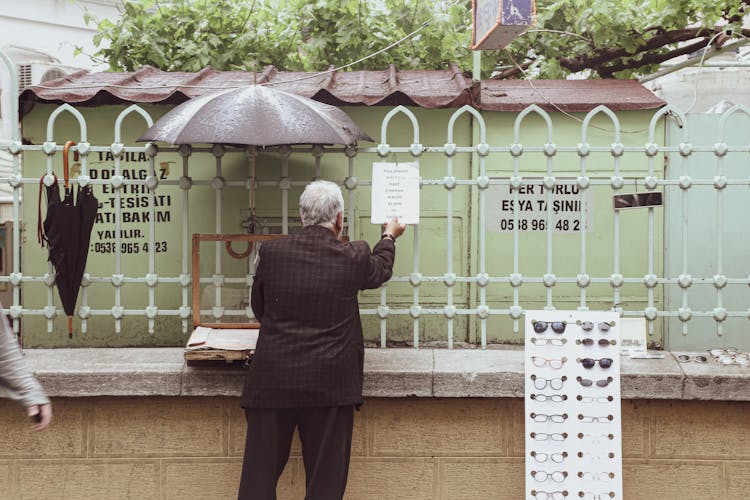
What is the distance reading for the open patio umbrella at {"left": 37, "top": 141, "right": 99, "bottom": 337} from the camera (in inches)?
165

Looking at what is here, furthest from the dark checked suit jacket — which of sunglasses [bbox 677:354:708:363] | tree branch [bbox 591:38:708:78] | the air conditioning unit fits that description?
the air conditioning unit

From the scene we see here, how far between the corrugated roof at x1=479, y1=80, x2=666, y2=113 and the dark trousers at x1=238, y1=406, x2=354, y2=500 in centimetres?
282

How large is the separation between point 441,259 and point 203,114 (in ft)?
7.56

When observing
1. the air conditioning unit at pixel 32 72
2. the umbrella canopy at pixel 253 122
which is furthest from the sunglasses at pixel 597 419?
the air conditioning unit at pixel 32 72

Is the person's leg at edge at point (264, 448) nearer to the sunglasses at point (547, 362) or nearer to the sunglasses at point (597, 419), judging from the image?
the sunglasses at point (547, 362)

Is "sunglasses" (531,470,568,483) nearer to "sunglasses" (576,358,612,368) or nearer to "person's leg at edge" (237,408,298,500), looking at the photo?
"sunglasses" (576,358,612,368)

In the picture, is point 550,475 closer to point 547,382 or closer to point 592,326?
point 547,382

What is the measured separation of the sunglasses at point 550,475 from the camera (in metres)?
3.85

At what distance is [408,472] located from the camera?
13.5 feet

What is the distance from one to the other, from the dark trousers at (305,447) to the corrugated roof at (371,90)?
2.51 m

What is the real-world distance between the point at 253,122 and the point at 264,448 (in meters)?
1.53

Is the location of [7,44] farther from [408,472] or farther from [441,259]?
[408,472]

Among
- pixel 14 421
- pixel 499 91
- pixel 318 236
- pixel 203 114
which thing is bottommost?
pixel 14 421

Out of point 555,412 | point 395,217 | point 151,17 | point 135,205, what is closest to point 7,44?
point 151,17
